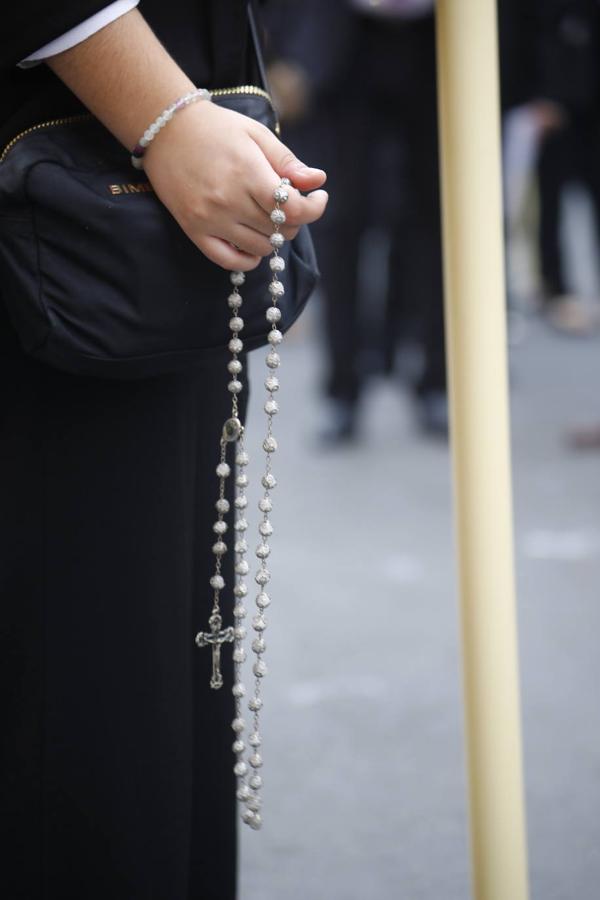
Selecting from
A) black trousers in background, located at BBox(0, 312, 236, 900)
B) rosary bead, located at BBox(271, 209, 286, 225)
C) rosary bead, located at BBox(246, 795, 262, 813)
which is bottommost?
rosary bead, located at BBox(246, 795, 262, 813)

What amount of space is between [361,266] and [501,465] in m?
2.80

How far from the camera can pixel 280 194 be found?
0.85m

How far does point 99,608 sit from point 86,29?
1.39ft

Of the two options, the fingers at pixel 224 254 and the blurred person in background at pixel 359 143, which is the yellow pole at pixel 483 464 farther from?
the blurred person in background at pixel 359 143

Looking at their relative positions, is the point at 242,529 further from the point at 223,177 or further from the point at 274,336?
the point at 223,177

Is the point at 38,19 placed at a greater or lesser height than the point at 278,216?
greater

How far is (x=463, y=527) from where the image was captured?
1055 millimetres

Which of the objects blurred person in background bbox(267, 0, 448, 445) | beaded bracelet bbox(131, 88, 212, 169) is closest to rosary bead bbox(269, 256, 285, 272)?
beaded bracelet bbox(131, 88, 212, 169)

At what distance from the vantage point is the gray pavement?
1.73m

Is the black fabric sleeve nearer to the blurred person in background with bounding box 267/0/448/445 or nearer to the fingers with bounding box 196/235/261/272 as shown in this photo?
the fingers with bounding box 196/235/261/272

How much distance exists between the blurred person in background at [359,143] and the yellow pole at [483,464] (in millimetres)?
2486

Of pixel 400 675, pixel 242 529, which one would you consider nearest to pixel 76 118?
pixel 242 529

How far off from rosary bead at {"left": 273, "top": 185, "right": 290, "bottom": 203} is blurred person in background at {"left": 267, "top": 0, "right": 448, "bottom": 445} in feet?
8.75

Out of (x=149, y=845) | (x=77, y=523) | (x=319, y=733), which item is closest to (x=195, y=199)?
(x=77, y=523)
